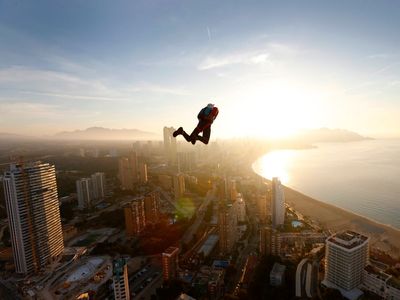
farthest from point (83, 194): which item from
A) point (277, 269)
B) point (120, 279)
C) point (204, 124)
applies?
point (204, 124)

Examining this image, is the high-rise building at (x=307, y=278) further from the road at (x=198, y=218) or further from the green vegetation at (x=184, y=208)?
the green vegetation at (x=184, y=208)

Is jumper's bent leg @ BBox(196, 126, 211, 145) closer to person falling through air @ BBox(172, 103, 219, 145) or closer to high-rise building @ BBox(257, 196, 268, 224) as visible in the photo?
person falling through air @ BBox(172, 103, 219, 145)

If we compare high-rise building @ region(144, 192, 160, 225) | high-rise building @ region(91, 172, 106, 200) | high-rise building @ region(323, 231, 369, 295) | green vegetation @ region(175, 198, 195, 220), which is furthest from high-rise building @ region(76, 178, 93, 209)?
high-rise building @ region(323, 231, 369, 295)

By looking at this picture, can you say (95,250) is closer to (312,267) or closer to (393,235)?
(312,267)

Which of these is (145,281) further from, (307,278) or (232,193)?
(232,193)

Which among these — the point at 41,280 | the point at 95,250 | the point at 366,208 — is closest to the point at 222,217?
the point at 95,250
